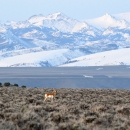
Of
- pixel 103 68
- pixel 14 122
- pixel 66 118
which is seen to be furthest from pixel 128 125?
pixel 103 68

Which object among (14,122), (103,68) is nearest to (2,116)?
(14,122)

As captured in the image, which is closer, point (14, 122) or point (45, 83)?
point (14, 122)

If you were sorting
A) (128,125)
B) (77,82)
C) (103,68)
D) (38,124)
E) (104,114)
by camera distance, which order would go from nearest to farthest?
(38,124)
(128,125)
(104,114)
(77,82)
(103,68)

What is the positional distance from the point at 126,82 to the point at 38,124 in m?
121

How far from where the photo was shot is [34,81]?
128 m

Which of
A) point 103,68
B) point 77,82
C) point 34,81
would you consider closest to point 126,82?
point 77,82

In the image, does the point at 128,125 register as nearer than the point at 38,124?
No

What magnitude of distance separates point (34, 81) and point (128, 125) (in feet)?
381

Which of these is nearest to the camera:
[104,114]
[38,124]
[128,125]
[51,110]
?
[38,124]

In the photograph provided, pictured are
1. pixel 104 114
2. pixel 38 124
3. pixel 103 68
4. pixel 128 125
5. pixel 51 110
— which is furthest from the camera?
pixel 103 68

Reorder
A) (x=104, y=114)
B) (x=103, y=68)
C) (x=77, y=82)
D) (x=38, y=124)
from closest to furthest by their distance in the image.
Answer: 1. (x=38, y=124)
2. (x=104, y=114)
3. (x=77, y=82)
4. (x=103, y=68)

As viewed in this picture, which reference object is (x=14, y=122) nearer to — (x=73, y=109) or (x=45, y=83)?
(x=73, y=109)

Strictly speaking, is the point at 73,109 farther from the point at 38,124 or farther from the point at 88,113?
the point at 38,124

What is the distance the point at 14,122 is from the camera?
11.6m
